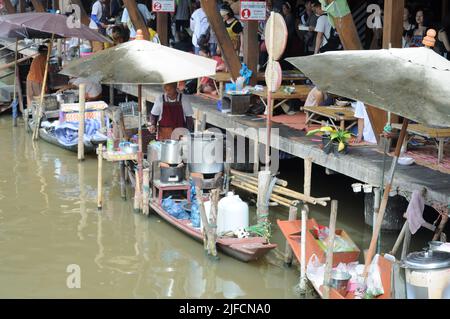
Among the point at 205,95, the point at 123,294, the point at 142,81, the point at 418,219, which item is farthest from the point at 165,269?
the point at 205,95

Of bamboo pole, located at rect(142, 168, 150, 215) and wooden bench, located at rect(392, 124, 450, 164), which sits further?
bamboo pole, located at rect(142, 168, 150, 215)

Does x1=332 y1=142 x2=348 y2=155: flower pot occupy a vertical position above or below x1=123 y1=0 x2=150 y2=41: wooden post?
below

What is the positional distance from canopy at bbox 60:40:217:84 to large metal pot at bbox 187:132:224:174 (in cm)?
87

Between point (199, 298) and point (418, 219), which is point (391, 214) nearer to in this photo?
point (418, 219)

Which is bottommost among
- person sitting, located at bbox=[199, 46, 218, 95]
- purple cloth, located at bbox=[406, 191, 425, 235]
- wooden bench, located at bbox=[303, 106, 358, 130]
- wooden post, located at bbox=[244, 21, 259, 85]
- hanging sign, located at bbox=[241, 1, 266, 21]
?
purple cloth, located at bbox=[406, 191, 425, 235]

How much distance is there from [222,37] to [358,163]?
174 inches

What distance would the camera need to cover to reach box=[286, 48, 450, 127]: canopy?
243 inches

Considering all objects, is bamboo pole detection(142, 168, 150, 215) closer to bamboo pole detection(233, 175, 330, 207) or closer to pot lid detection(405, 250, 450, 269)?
bamboo pole detection(233, 175, 330, 207)

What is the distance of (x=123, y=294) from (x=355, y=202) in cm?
426

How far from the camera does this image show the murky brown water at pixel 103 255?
8.21 metres

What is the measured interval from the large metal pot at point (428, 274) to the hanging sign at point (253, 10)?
6.91m

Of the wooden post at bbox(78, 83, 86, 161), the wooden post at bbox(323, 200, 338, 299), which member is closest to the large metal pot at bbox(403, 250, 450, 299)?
the wooden post at bbox(323, 200, 338, 299)

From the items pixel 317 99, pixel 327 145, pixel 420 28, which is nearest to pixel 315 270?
pixel 327 145

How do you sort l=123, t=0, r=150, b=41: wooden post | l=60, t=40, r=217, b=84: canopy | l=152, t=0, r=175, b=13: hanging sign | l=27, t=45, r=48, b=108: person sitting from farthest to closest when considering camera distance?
l=27, t=45, r=48, b=108: person sitting
l=123, t=0, r=150, b=41: wooden post
l=152, t=0, r=175, b=13: hanging sign
l=60, t=40, r=217, b=84: canopy
